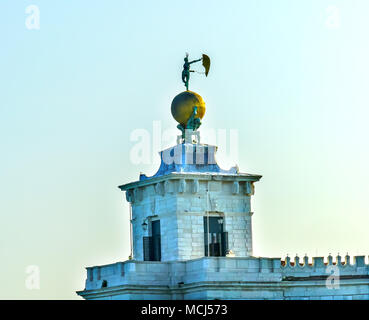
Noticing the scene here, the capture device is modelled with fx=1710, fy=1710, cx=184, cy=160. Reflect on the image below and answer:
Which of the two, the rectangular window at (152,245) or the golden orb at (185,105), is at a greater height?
the golden orb at (185,105)

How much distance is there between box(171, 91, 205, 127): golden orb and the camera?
328ft

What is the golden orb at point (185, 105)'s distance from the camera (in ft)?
328

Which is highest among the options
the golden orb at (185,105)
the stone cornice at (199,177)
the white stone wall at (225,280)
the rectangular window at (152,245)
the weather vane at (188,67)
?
the weather vane at (188,67)

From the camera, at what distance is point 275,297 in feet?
318

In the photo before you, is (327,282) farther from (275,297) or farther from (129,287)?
(129,287)

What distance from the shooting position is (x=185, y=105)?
10012 cm

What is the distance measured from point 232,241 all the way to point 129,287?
765 centimetres

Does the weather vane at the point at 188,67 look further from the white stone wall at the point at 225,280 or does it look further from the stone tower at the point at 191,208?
the white stone wall at the point at 225,280

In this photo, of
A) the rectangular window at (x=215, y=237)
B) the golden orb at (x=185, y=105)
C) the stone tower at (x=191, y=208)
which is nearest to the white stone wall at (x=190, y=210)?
the stone tower at (x=191, y=208)

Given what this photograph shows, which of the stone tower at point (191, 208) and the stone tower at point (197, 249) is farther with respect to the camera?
the stone tower at point (191, 208)

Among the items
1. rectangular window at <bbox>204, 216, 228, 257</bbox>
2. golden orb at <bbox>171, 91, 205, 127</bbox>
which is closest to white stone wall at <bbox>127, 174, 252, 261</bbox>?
rectangular window at <bbox>204, 216, 228, 257</bbox>

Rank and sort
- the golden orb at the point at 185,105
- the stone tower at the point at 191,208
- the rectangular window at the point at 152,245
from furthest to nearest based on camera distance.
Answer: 1. the golden orb at the point at 185,105
2. the rectangular window at the point at 152,245
3. the stone tower at the point at 191,208

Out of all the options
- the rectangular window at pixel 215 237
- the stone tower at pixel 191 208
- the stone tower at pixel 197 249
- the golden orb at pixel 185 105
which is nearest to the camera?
the stone tower at pixel 197 249

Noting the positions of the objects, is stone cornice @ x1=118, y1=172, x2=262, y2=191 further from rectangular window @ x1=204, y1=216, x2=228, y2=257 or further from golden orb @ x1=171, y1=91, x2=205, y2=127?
golden orb @ x1=171, y1=91, x2=205, y2=127
